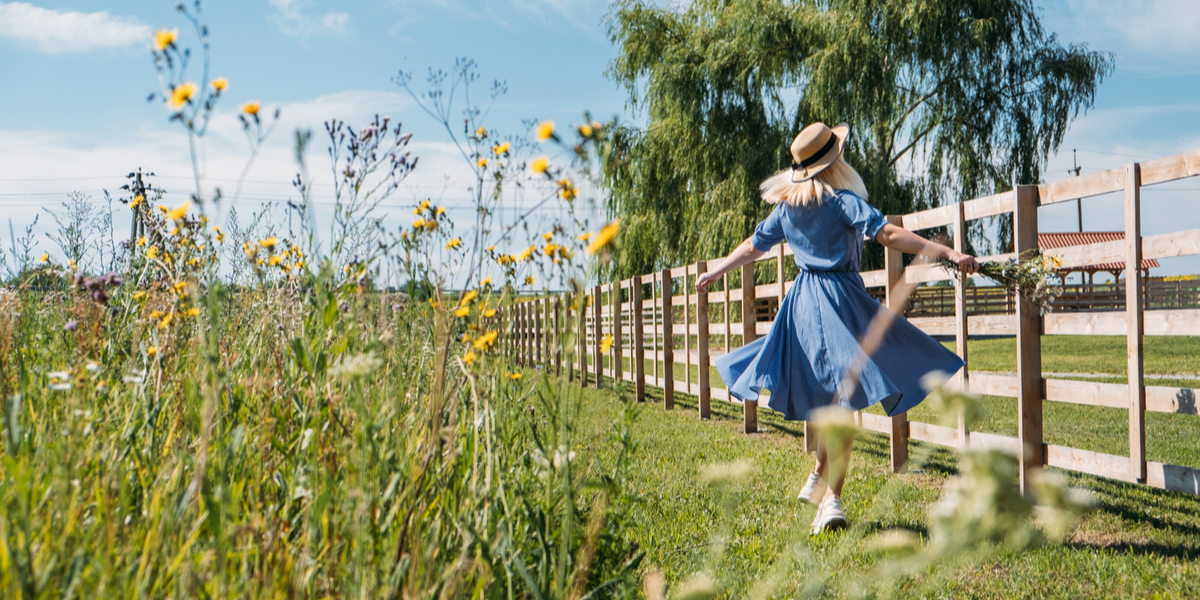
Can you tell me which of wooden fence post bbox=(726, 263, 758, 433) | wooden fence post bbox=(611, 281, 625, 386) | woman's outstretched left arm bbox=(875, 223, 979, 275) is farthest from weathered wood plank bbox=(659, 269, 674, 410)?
woman's outstretched left arm bbox=(875, 223, 979, 275)

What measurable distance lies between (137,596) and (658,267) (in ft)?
43.8

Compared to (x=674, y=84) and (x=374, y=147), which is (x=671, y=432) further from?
(x=674, y=84)

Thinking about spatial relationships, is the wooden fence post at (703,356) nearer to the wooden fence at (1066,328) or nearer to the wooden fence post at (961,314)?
the wooden fence at (1066,328)

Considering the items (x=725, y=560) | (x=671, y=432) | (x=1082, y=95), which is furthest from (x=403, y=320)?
(x=1082, y=95)

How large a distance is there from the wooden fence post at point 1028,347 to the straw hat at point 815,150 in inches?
34.3

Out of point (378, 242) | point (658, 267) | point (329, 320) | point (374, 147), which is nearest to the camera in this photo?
point (329, 320)

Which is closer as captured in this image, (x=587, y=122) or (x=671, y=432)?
(x=587, y=122)

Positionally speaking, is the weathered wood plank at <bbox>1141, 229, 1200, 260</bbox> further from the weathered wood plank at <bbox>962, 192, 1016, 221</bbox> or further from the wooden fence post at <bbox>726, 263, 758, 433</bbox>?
the wooden fence post at <bbox>726, 263, 758, 433</bbox>

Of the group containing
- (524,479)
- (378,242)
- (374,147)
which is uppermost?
(374,147)

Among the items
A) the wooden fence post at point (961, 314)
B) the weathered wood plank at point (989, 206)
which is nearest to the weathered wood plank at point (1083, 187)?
the weathered wood plank at point (989, 206)

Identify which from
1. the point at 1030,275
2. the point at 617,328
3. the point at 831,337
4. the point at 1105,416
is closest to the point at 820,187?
the point at 831,337

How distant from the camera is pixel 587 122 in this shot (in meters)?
1.37

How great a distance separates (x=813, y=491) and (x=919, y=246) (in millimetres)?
1068

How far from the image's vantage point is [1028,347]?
3.32m
